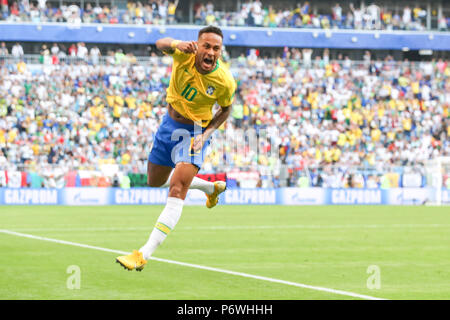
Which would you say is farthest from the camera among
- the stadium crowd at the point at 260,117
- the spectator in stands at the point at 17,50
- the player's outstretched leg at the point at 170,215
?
the spectator in stands at the point at 17,50

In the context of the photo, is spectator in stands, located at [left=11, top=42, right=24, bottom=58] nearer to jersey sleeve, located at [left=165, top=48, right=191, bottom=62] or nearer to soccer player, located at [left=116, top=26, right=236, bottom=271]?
soccer player, located at [left=116, top=26, right=236, bottom=271]

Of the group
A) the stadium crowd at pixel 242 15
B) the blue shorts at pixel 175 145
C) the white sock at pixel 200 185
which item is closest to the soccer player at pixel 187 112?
the blue shorts at pixel 175 145

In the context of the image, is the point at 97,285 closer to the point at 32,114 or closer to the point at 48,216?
the point at 48,216

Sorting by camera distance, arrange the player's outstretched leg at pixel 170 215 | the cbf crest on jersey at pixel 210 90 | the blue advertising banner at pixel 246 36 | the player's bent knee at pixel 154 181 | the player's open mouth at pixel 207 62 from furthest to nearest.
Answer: the blue advertising banner at pixel 246 36
the player's bent knee at pixel 154 181
the cbf crest on jersey at pixel 210 90
the player's open mouth at pixel 207 62
the player's outstretched leg at pixel 170 215

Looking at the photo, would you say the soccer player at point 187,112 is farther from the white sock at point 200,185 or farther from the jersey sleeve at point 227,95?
the white sock at point 200,185

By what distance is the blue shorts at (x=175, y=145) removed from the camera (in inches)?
373

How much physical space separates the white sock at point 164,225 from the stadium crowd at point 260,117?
21.4m

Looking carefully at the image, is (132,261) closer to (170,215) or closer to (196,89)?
(170,215)

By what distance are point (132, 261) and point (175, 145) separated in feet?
6.98

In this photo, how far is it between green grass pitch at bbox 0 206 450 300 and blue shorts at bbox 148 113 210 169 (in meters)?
→ 1.53

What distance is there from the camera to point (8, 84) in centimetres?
3497

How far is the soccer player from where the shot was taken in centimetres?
905

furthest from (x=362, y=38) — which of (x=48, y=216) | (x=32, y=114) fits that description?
(x=48, y=216)

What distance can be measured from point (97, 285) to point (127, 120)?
1016 inches
